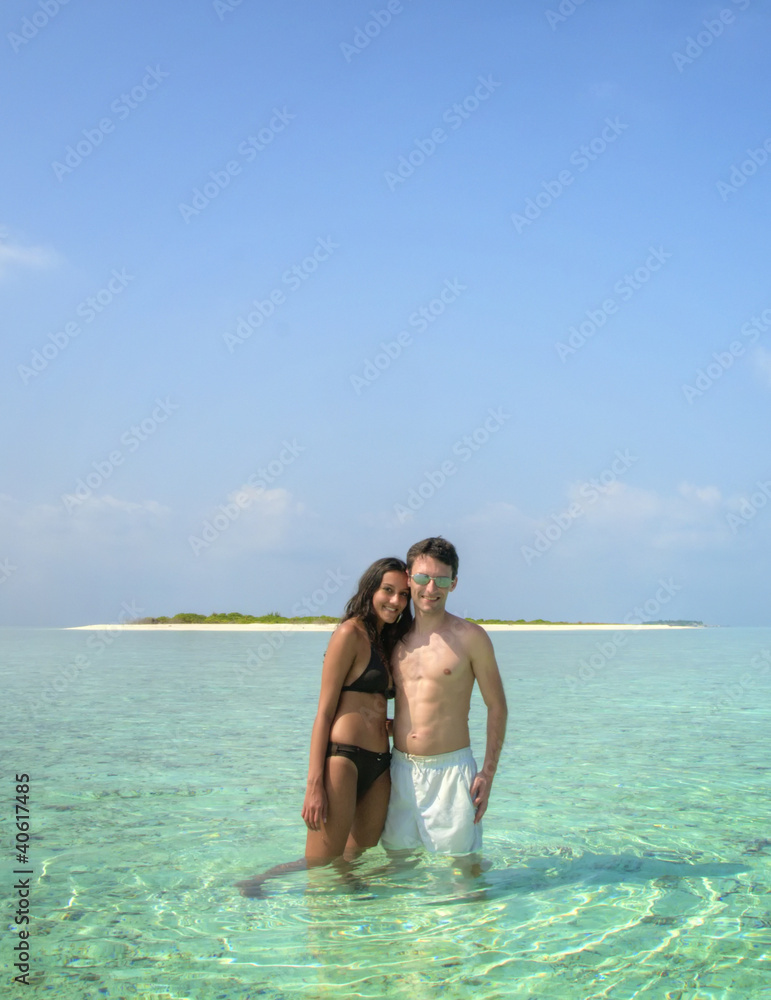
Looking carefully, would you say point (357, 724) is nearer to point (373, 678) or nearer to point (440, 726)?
point (373, 678)

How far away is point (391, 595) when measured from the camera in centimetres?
448

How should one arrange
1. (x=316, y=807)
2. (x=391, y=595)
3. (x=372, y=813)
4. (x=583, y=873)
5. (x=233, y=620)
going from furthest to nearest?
(x=233, y=620) → (x=583, y=873) → (x=372, y=813) → (x=391, y=595) → (x=316, y=807)

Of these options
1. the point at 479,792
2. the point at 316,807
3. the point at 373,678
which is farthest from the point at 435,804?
the point at 373,678

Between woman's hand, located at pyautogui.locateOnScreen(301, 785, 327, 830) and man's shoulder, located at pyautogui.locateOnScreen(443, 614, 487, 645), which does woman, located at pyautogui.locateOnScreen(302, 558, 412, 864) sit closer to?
woman's hand, located at pyautogui.locateOnScreen(301, 785, 327, 830)

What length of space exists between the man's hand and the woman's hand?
0.79 meters

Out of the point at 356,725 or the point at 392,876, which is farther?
the point at 392,876

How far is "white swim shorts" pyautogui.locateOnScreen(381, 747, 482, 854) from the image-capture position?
4.38m

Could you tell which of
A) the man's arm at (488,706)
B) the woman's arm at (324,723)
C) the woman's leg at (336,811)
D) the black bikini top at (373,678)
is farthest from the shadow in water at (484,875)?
the black bikini top at (373,678)

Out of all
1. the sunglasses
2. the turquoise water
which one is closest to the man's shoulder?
the sunglasses

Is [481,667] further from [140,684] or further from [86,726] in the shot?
Answer: [140,684]

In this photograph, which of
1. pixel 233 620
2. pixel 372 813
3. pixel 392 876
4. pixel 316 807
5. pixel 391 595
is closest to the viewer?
pixel 316 807

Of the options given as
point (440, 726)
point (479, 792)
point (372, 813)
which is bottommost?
point (372, 813)

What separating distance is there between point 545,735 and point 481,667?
7.50m

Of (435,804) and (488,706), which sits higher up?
(488,706)
